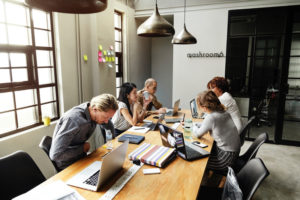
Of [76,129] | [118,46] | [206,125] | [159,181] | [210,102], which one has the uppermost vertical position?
[118,46]

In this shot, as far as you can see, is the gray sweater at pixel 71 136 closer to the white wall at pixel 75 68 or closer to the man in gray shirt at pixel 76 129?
the man in gray shirt at pixel 76 129

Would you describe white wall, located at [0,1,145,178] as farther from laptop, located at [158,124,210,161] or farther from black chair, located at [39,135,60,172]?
laptop, located at [158,124,210,161]

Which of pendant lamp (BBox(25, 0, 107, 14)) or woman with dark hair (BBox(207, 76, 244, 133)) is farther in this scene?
woman with dark hair (BBox(207, 76, 244, 133))

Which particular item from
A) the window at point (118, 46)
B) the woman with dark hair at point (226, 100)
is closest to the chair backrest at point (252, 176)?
the woman with dark hair at point (226, 100)

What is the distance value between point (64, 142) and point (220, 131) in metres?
1.58

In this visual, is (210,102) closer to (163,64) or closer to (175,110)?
(175,110)

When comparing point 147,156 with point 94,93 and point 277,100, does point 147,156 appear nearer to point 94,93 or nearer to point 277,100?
point 94,93

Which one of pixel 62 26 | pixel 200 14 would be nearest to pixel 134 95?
pixel 62 26

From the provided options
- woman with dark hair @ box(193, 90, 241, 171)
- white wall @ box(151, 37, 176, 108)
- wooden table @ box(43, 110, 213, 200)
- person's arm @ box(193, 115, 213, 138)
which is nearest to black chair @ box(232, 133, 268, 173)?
woman with dark hair @ box(193, 90, 241, 171)

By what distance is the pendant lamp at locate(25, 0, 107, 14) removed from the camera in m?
1.19

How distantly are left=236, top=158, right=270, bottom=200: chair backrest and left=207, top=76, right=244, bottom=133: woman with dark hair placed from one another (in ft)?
4.84

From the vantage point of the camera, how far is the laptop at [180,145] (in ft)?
6.21

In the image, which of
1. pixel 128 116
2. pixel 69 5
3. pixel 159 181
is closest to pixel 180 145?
pixel 159 181

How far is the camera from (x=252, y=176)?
1498 millimetres
